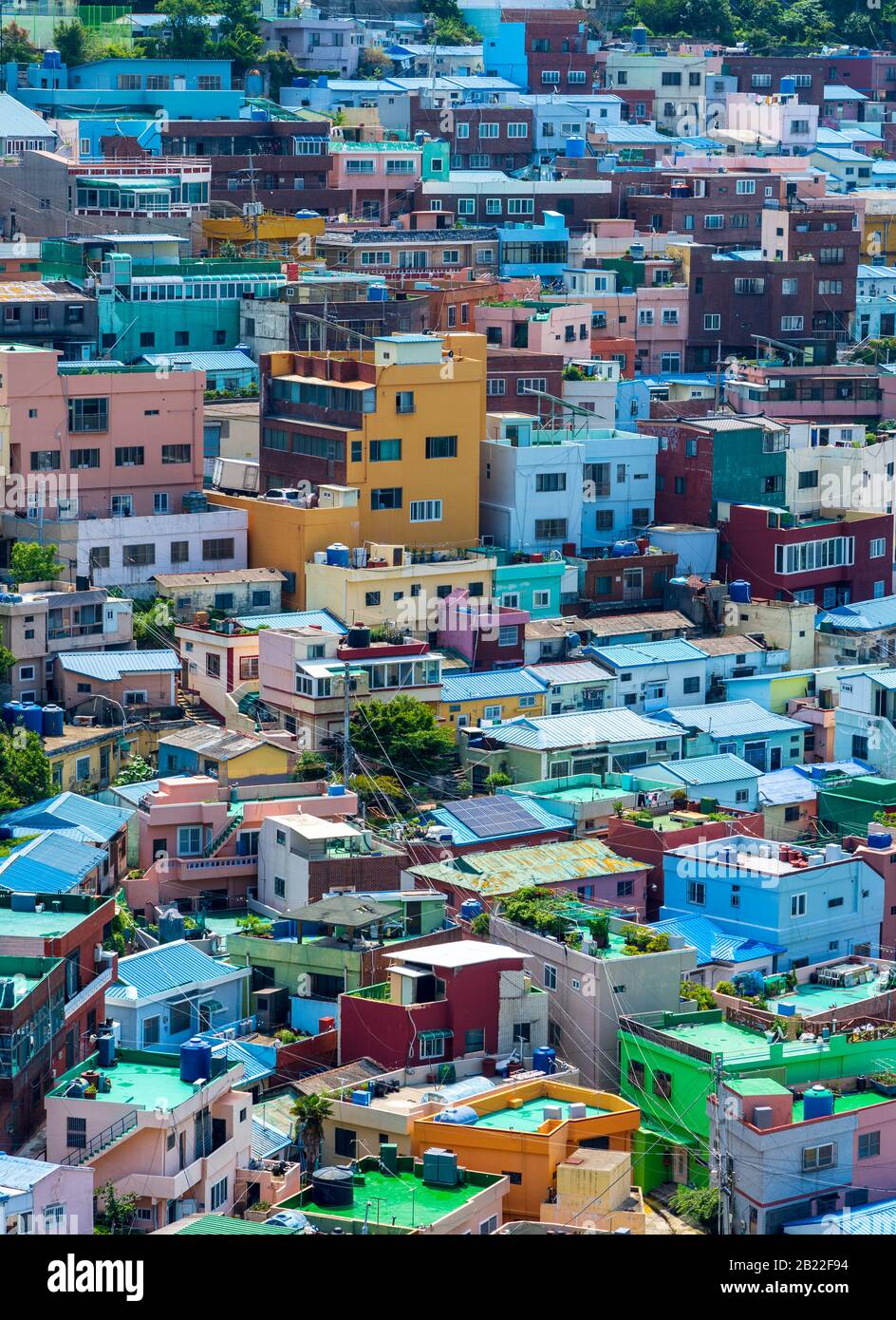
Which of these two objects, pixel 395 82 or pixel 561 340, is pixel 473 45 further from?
pixel 561 340

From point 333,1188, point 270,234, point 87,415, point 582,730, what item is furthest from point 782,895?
point 270,234

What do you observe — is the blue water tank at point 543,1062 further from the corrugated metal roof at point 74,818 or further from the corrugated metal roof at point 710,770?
the corrugated metal roof at point 710,770

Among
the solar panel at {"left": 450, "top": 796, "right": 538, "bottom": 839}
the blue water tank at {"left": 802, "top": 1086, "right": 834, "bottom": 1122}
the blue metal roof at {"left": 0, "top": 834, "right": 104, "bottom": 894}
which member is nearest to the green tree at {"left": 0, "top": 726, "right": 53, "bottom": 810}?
the blue metal roof at {"left": 0, "top": 834, "right": 104, "bottom": 894}

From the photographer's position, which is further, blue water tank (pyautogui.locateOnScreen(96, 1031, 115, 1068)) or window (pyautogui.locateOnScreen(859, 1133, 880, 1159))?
window (pyautogui.locateOnScreen(859, 1133, 880, 1159))

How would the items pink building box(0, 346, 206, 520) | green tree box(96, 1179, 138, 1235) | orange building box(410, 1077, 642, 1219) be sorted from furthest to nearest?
1. pink building box(0, 346, 206, 520)
2. orange building box(410, 1077, 642, 1219)
3. green tree box(96, 1179, 138, 1235)

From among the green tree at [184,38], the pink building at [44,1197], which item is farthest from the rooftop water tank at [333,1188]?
the green tree at [184,38]

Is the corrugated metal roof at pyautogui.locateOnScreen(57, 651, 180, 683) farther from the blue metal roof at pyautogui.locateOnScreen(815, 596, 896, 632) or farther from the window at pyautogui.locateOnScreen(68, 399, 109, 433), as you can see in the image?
the blue metal roof at pyautogui.locateOnScreen(815, 596, 896, 632)
